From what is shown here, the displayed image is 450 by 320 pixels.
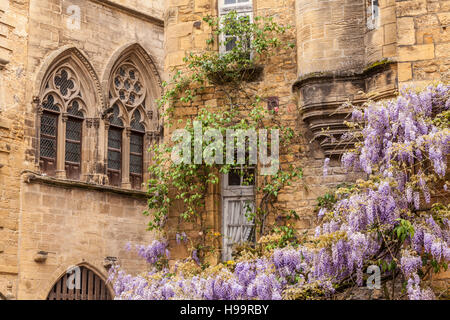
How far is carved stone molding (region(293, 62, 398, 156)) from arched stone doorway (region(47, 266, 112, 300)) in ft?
26.1

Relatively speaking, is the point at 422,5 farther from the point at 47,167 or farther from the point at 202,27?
the point at 47,167

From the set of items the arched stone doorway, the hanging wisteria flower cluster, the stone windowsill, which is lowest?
the arched stone doorway

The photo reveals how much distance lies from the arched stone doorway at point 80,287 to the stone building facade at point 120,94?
0.13 meters

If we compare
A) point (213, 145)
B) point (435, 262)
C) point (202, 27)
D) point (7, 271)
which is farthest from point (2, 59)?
point (435, 262)

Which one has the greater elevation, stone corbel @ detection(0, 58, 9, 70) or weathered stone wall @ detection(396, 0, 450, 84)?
stone corbel @ detection(0, 58, 9, 70)

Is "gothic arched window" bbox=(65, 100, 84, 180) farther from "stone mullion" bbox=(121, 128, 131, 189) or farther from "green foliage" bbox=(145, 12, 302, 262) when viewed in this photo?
"green foliage" bbox=(145, 12, 302, 262)

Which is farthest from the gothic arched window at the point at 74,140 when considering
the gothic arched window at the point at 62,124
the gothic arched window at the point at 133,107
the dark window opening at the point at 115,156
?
the dark window opening at the point at 115,156

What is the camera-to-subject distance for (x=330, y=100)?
11430 mm

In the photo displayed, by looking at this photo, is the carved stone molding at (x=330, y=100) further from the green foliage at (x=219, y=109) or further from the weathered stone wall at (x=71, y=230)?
the weathered stone wall at (x=71, y=230)

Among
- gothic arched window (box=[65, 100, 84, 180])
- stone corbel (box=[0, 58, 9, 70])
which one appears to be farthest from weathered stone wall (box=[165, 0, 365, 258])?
gothic arched window (box=[65, 100, 84, 180])

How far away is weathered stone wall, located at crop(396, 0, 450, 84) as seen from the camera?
962 cm

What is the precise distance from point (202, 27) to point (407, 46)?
13.1 ft

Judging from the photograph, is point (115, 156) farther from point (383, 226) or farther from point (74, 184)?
point (383, 226)

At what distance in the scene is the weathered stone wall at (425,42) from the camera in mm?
9625
